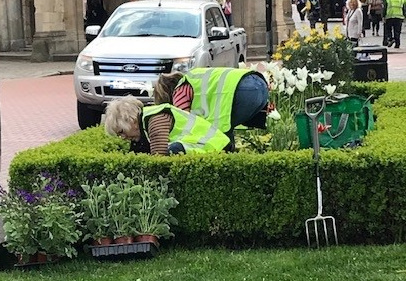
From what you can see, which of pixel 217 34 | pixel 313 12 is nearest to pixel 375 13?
pixel 313 12

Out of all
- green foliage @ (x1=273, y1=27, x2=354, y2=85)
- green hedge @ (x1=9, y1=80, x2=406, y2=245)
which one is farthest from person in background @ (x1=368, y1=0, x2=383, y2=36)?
green hedge @ (x1=9, y1=80, x2=406, y2=245)

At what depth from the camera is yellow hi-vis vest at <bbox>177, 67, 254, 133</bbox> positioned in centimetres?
702

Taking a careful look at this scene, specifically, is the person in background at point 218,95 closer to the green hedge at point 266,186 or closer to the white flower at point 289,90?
the white flower at point 289,90

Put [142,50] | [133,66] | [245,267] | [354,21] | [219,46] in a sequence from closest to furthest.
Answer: [245,267]
[133,66]
[142,50]
[219,46]
[354,21]

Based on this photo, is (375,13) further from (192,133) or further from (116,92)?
(192,133)

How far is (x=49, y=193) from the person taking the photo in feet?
18.9

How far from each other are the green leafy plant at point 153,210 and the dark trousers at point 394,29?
22.2 m

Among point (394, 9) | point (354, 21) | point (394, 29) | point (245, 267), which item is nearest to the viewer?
point (245, 267)

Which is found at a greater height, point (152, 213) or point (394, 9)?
point (394, 9)

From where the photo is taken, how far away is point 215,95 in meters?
7.03

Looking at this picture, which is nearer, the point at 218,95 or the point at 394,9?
the point at 218,95

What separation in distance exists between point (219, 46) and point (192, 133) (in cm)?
698

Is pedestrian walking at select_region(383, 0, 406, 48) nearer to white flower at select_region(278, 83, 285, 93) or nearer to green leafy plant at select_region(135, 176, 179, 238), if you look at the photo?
white flower at select_region(278, 83, 285, 93)

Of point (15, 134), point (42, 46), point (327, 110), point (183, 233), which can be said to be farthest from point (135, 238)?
point (42, 46)
